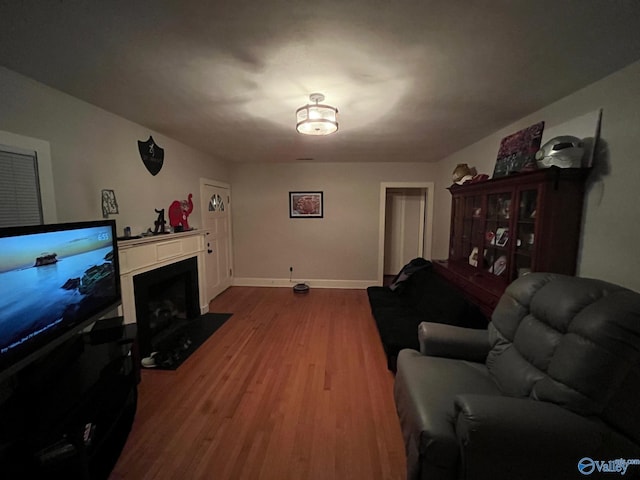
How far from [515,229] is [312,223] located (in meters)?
3.27

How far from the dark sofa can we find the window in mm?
2825

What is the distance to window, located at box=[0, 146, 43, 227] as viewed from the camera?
1.57 metres

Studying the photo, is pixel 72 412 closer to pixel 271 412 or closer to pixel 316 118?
pixel 271 412

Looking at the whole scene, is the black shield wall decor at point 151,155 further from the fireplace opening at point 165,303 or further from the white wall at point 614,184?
the white wall at point 614,184

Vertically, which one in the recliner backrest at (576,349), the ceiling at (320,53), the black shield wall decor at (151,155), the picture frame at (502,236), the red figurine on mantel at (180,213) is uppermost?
the ceiling at (320,53)

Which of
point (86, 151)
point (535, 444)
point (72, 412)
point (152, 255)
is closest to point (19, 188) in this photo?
point (86, 151)

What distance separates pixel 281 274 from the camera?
5051 mm

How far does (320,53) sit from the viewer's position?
4.60 feet

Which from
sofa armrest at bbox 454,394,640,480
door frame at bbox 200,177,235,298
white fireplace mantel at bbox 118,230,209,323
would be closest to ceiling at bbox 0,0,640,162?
white fireplace mantel at bbox 118,230,209,323

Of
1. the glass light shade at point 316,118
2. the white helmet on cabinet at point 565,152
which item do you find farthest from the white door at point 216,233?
the white helmet on cabinet at point 565,152

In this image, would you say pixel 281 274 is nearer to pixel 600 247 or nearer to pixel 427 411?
pixel 427 411

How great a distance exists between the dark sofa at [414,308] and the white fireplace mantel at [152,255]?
2370 millimetres

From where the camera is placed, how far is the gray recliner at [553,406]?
3.40 ft

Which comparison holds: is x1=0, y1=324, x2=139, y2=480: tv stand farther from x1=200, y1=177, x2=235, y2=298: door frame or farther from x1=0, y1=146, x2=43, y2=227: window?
x1=200, y1=177, x2=235, y2=298: door frame
